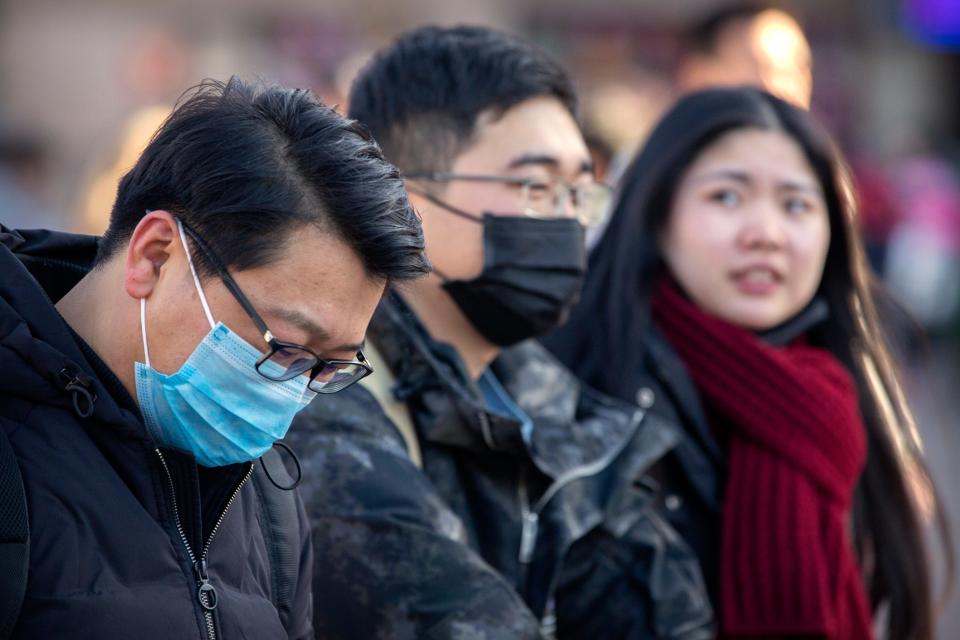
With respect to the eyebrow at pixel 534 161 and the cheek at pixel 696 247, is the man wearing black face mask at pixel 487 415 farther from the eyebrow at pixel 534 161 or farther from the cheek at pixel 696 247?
the cheek at pixel 696 247

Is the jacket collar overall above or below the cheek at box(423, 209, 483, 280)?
below

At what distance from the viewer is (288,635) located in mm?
2135

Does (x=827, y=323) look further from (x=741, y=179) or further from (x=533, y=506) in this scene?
(x=533, y=506)

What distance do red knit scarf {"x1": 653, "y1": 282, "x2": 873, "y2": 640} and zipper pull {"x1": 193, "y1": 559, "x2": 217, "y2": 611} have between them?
1933 mm

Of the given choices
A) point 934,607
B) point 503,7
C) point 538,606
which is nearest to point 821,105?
point 503,7

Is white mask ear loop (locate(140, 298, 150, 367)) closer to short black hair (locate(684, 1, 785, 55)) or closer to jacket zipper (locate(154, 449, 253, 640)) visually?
jacket zipper (locate(154, 449, 253, 640))

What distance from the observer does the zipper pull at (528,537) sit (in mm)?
2889

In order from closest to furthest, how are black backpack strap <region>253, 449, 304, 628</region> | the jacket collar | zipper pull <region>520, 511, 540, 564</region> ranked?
black backpack strap <region>253, 449, 304, 628</region>, the jacket collar, zipper pull <region>520, 511, 540, 564</region>

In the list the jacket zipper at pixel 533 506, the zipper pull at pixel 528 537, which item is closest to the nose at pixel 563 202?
the jacket zipper at pixel 533 506

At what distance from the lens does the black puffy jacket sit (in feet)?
5.65

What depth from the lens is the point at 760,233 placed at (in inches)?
143

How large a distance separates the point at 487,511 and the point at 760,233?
1.22 metres

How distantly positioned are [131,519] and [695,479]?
2.06m

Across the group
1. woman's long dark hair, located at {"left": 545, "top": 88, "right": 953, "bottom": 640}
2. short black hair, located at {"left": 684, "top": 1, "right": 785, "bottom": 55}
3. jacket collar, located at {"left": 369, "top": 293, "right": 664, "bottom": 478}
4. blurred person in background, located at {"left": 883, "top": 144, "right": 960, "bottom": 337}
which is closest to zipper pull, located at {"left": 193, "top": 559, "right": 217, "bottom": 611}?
jacket collar, located at {"left": 369, "top": 293, "right": 664, "bottom": 478}
